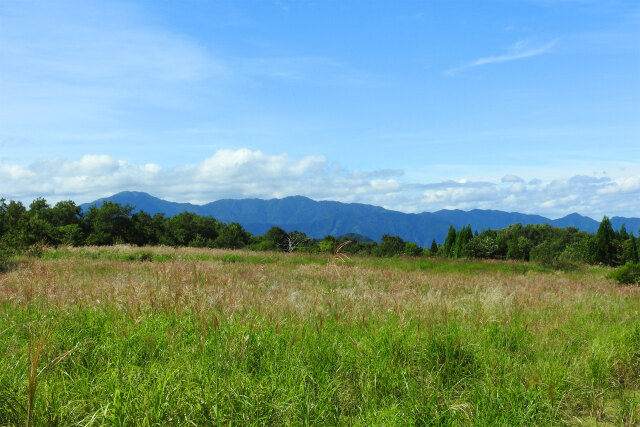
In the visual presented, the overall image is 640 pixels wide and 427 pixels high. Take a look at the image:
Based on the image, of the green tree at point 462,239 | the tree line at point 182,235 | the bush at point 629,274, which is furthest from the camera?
the green tree at point 462,239

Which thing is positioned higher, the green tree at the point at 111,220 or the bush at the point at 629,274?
the green tree at the point at 111,220

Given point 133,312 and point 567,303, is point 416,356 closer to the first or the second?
point 133,312

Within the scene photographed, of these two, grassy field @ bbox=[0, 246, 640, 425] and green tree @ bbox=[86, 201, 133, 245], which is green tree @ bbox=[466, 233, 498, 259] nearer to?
grassy field @ bbox=[0, 246, 640, 425]

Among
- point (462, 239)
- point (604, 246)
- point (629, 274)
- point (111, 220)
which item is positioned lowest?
point (604, 246)

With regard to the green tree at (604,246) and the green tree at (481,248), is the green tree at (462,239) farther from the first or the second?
the green tree at (604,246)

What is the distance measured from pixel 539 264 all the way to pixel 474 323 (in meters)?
22.3

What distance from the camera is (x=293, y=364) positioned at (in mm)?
3557

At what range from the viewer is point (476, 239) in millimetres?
51594

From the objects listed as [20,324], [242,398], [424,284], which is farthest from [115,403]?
[424,284]

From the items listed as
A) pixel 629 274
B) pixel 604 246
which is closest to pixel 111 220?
pixel 629 274

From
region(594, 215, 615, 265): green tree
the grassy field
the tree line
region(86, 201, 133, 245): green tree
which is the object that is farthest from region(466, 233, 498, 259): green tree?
region(86, 201, 133, 245): green tree

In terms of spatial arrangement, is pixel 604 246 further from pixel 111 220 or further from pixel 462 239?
pixel 111 220

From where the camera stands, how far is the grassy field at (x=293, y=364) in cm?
279

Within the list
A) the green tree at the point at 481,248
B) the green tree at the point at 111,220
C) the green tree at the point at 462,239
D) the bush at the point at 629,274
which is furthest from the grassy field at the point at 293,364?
the green tree at the point at 111,220
